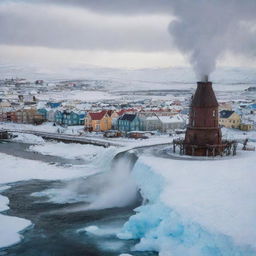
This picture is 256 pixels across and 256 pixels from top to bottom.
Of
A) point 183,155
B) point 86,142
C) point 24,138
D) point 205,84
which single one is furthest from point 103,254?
point 24,138

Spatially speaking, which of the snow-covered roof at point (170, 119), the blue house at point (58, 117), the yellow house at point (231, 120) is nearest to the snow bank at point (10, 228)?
the snow-covered roof at point (170, 119)

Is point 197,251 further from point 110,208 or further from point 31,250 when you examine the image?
point 110,208

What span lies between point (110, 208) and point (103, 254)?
24.4 ft

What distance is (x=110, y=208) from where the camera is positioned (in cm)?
2730

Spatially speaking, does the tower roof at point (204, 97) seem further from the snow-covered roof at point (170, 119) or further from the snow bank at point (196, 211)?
the snow-covered roof at point (170, 119)

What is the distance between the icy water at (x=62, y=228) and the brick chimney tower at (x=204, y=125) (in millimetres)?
10143

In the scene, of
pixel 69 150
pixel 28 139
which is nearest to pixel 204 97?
pixel 69 150

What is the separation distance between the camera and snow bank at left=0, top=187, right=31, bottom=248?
2152cm

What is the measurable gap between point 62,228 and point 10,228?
2.59 metres

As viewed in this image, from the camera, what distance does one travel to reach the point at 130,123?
62812 mm

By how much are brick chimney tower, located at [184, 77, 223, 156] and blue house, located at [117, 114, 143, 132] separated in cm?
2659

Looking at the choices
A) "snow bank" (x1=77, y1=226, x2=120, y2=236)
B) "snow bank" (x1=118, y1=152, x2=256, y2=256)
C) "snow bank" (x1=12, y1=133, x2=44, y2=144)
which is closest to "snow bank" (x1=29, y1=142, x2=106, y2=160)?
"snow bank" (x1=12, y1=133, x2=44, y2=144)

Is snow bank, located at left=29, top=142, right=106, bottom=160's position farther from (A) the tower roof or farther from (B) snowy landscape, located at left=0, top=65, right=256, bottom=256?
(A) the tower roof

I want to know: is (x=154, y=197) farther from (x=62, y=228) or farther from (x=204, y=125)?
(x=204, y=125)
